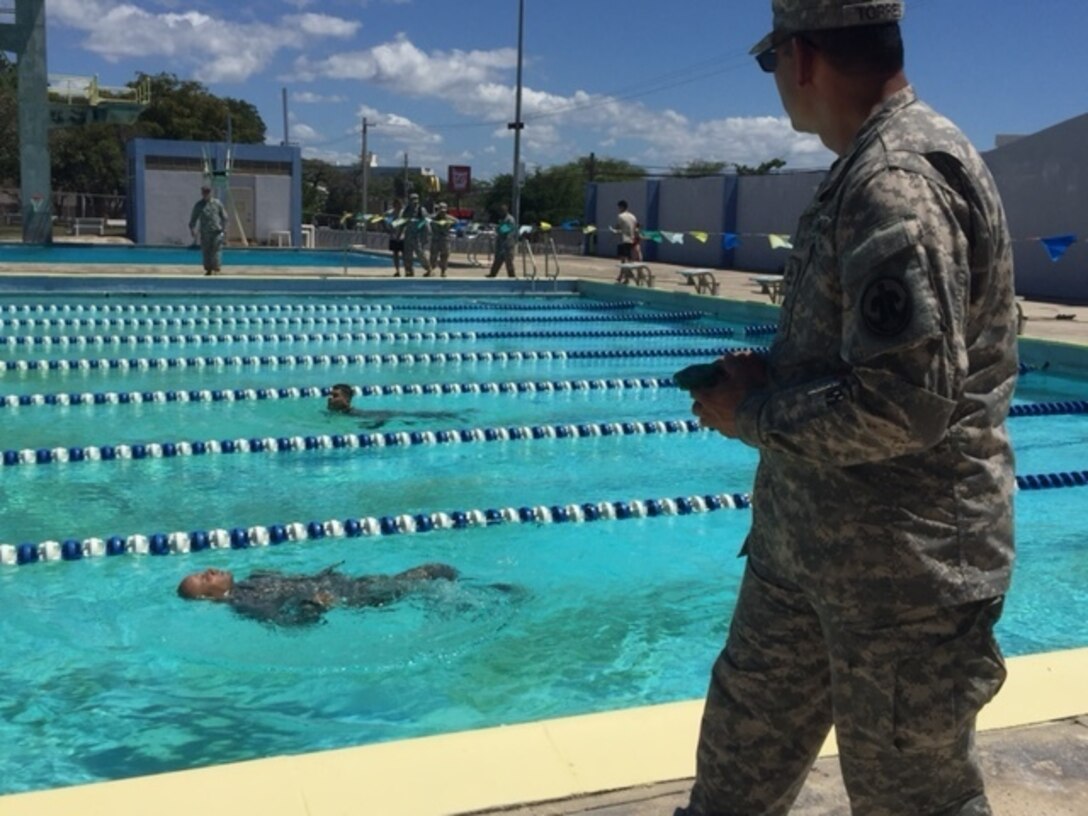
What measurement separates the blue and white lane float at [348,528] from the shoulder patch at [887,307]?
15.6 ft

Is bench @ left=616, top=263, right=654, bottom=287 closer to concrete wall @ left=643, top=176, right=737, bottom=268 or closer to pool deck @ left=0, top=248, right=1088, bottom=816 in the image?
concrete wall @ left=643, top=176, right=737, bottom=268

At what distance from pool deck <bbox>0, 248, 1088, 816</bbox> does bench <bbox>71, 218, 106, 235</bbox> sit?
41.2m

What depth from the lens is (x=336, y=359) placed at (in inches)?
478

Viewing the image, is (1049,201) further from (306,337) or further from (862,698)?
(862,698)

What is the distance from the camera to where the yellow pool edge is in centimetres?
258

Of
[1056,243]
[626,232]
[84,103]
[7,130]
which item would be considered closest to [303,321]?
[626,232]

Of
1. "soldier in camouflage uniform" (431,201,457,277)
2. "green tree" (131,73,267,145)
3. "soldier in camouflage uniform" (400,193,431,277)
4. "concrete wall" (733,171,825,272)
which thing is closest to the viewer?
"soldier in camouflage uniform" (400,193,431,277)

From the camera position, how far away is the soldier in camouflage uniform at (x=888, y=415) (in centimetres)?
162

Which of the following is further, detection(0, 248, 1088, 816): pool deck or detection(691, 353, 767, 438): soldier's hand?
detection(0, 248, 1088, 816): pool deck

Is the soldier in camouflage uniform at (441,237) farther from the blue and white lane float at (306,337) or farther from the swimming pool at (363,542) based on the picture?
the swimming pool at (363,542)

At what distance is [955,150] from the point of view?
169 centimetres

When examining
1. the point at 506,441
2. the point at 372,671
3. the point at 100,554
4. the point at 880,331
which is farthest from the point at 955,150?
the point at 506,441

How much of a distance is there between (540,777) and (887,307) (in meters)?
1.58

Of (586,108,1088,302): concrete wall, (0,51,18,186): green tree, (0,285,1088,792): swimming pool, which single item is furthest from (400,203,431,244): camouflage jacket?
(0,51,18,186): green tree
